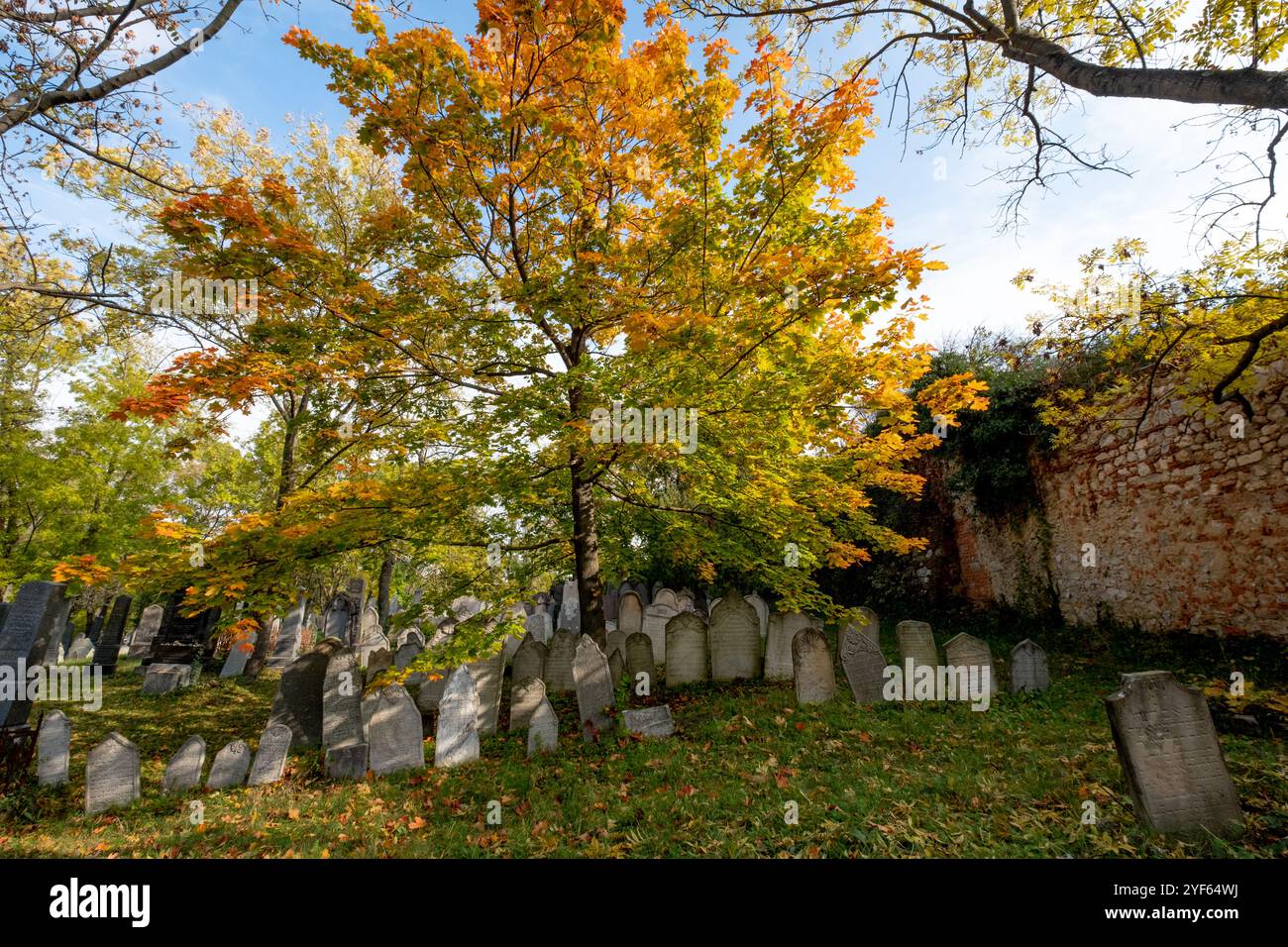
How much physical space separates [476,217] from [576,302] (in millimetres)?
1639

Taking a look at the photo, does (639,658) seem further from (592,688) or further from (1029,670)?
(1029,670)

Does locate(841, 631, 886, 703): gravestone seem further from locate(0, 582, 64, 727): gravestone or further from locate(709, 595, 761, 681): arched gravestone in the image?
locate(0, 582, 64, 727): gravestone

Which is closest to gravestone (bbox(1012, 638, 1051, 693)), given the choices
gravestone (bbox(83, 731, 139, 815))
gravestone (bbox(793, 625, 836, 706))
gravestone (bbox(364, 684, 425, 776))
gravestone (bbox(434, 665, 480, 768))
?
gravestone (bbox(793, 625, 836, 706))

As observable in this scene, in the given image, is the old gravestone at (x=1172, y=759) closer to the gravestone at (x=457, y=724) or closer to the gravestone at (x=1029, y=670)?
the gravestone at (x=1029, y=670)

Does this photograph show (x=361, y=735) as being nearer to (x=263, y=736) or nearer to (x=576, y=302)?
(x=263, y=736)

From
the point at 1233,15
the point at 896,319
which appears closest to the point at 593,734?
the point at 896,319

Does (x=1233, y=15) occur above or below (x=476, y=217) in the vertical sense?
above

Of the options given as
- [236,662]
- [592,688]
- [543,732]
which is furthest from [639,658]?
[236,662]

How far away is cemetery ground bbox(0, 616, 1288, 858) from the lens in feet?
11.3

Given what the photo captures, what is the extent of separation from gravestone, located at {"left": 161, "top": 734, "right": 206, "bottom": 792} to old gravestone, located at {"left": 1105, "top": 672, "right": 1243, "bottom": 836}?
26.7 ft

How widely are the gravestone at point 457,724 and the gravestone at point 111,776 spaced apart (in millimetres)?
2783

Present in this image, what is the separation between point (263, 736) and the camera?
5.33 metres

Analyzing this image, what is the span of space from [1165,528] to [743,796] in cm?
841

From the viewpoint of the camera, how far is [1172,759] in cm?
335
